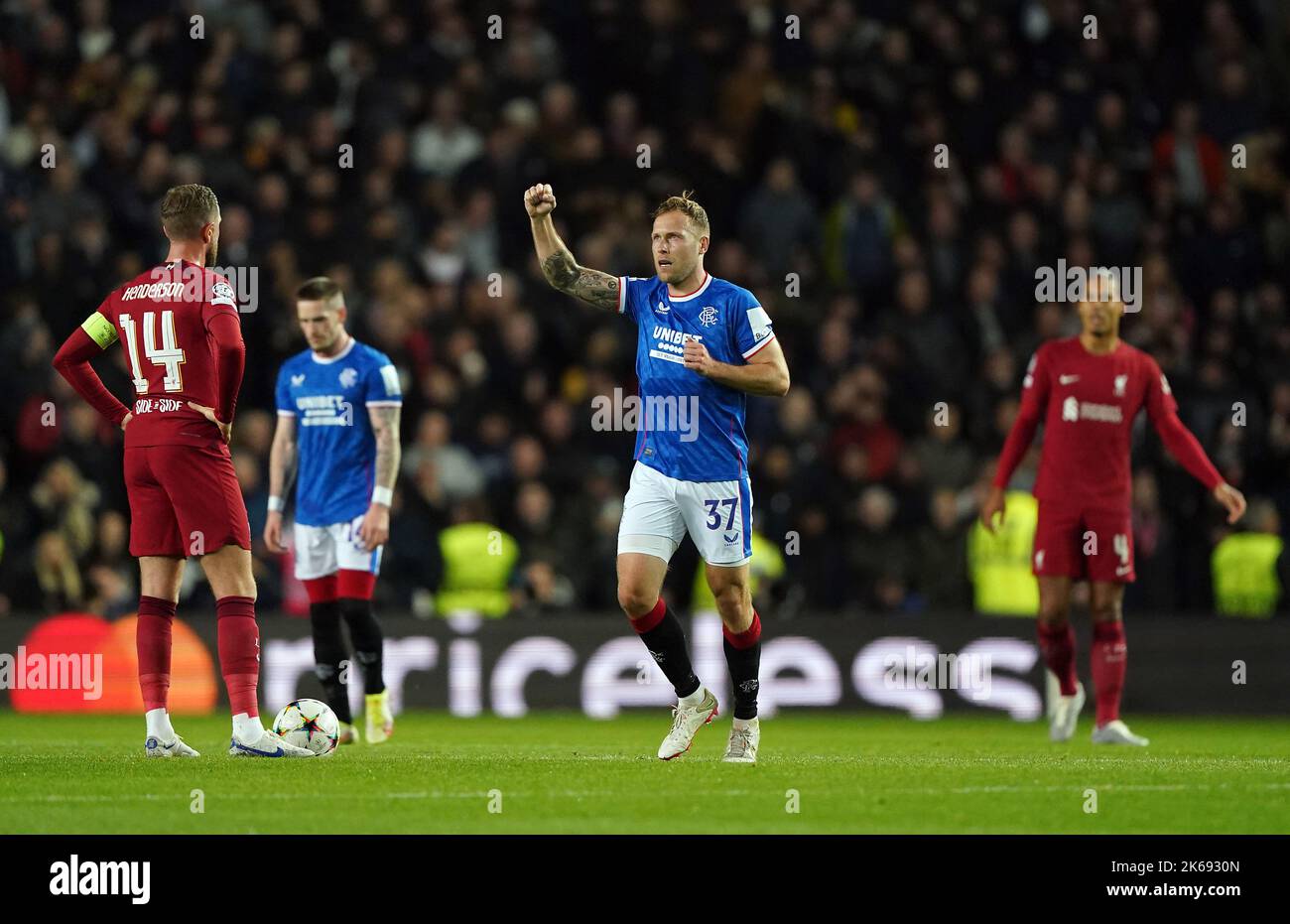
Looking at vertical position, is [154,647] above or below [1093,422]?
below

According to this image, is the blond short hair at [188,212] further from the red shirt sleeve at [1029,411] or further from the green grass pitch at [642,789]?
the red shirt sleeve at [1029,411]

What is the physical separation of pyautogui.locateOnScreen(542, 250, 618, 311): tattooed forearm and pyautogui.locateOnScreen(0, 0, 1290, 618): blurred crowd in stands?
6067 mm

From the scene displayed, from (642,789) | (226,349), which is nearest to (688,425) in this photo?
(642,789)

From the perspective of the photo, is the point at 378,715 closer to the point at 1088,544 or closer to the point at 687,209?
the point at 687,209

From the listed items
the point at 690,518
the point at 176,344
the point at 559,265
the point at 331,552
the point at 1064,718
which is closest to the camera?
the point at 176,344

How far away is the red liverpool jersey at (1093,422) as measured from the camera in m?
11.2

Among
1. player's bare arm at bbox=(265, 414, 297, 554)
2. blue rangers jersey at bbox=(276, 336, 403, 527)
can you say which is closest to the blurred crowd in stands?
player's bare arm at bbox=(265, 414, 297, 554)

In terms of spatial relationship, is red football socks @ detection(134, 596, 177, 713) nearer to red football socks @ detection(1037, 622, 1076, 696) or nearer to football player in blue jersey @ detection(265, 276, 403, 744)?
football player in blue jersey @ detection(265, 276, 403, 744)

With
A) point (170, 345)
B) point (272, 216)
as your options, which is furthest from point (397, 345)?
point (170, 345)

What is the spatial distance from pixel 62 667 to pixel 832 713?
5447 millimetres

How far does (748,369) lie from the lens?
869 cm

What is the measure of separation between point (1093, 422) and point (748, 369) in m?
3.25

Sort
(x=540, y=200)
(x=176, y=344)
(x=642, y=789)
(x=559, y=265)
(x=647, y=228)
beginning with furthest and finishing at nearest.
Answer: (x=647, y=228) < (x=559, y=265) < (x=540, y=200) < (x=176, y=344) < (x=642, y=789)
